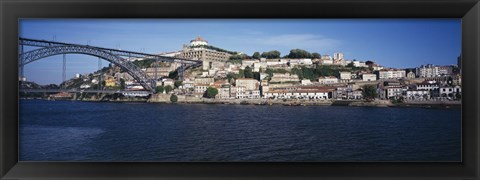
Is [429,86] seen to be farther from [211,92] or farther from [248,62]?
[211,92]

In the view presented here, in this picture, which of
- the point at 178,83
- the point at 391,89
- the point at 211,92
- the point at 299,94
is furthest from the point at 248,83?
the point at 391,89

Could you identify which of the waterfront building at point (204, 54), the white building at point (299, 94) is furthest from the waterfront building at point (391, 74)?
the waterfront building at point (204, 54)

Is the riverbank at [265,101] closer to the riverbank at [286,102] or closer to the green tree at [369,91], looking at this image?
the riverbank at [286,102]

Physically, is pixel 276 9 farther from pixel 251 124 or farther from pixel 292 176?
pixel 251 124

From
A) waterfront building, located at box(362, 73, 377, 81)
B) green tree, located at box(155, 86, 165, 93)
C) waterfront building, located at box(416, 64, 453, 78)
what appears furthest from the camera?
green tree, located at box(155, 86, 165, 93)

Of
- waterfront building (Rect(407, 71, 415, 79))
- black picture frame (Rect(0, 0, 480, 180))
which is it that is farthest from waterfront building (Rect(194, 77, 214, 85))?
black picture frame (Rect(0, 0, 480, 180))

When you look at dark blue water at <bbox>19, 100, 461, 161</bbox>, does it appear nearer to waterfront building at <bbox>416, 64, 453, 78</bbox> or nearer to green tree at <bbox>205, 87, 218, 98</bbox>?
green tree at <bbox>205, 87, 218, 98</bbox>

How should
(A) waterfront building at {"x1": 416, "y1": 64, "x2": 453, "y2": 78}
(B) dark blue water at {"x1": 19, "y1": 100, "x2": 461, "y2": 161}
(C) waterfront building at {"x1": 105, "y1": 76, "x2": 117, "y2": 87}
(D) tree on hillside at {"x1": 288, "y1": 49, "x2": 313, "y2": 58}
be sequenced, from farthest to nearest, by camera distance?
(C) waterfront building at {"x1": 105, "y1": 76, "x2": 117, "y2": 87}
(D) tree on hillside at {"x1": 288, "y1": 49, "x2": 313, "y2": 58}
(A) waterfront building at {"x1": 416, "y1": 64, "x2": 453, "y2": 78}
(B) dark blue water at {"x1": 19, "y1": 100, "x2": 461, "y2": 161}
